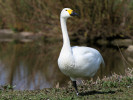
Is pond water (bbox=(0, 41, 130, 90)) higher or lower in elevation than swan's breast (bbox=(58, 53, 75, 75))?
higher

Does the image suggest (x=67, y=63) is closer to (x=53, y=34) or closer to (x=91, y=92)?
(x=91, y=92)

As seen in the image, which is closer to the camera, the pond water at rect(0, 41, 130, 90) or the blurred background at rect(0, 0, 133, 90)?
the pond water at rect(0, 41, 130, 90)

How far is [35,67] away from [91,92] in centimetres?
595

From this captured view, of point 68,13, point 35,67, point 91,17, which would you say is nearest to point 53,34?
point 91,17

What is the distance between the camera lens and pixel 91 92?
18.8 ft

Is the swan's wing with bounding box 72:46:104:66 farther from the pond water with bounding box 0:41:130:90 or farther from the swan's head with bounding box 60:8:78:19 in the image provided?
the pond water with bounding box 0:41:130:90

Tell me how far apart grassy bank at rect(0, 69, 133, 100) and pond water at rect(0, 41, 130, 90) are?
1019mm

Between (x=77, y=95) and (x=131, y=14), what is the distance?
11.7 meters

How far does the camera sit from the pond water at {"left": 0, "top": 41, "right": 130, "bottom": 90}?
28.7 feet

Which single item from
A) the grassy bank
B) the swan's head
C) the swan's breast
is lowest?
the grassy bank

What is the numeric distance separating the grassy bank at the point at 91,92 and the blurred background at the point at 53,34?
2241 mm

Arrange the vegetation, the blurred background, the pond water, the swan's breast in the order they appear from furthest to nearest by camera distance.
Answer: the vegetation, the blurred background, the pond water, the swan's breast

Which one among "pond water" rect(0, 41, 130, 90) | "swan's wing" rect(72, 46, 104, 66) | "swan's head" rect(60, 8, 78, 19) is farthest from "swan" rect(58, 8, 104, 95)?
"pond water" rect(0, 41, 130, 90)

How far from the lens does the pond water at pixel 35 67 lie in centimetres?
874
